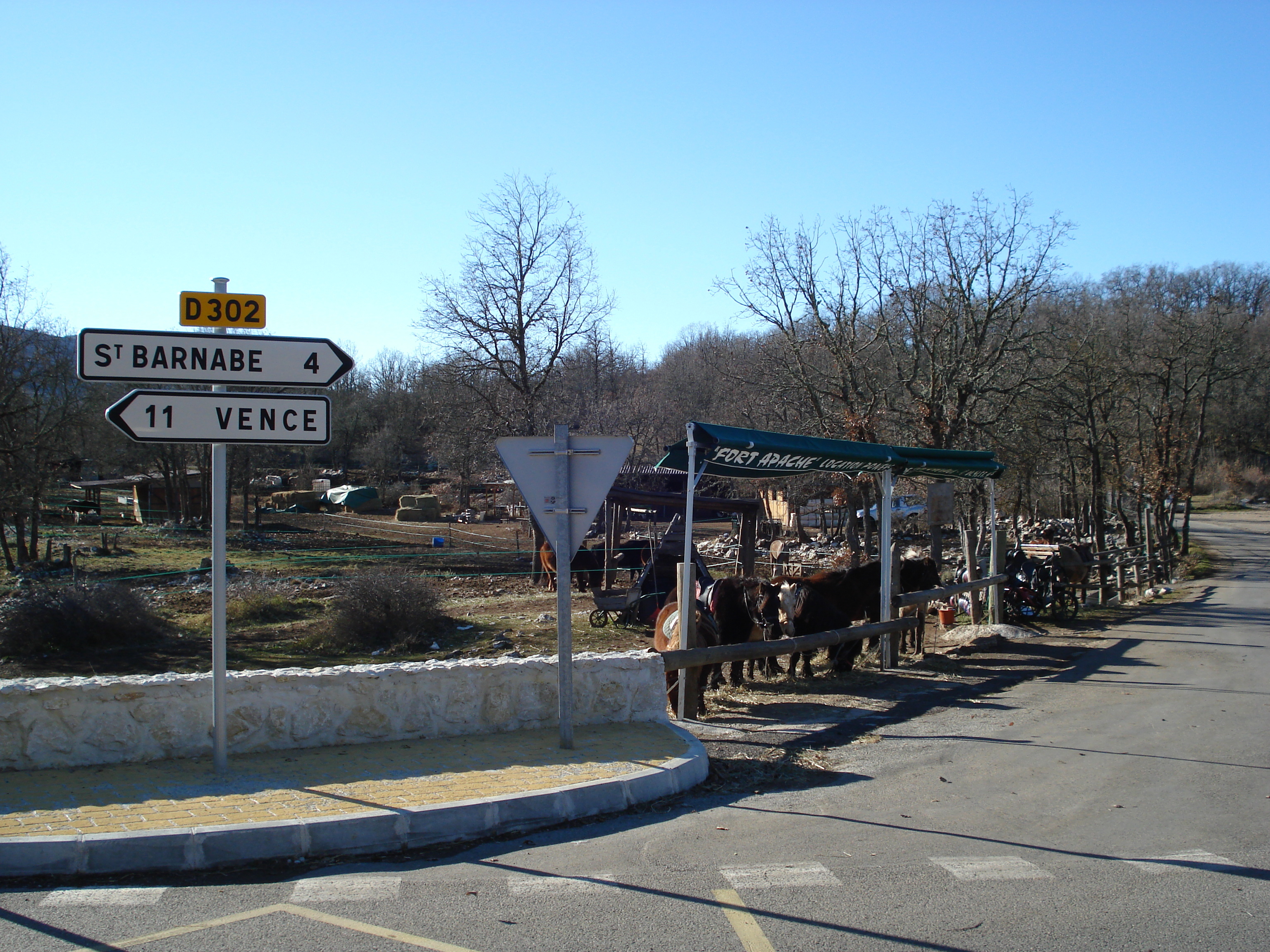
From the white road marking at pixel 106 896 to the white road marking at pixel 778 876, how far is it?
2.72 m

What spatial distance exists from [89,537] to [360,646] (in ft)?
71.5

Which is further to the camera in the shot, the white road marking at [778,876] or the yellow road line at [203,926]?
the white road marking at [778,876]

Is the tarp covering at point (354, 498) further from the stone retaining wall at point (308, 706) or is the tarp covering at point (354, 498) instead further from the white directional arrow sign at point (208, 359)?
the white directional arrow sign at point (208, 359)

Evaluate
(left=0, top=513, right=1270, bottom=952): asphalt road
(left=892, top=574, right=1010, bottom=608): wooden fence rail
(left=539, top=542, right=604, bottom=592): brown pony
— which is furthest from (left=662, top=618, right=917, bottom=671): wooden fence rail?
(left=539, top=542, right=604, bottom=592): brown pony

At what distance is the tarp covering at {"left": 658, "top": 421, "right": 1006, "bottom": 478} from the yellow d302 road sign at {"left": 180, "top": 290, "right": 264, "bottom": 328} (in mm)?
3851

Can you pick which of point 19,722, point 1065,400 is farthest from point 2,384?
point 1065,400

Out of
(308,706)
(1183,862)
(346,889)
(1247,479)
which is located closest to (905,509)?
(1247,479)

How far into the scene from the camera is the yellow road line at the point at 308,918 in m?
3.75

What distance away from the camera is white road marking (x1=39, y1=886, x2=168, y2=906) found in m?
4.13

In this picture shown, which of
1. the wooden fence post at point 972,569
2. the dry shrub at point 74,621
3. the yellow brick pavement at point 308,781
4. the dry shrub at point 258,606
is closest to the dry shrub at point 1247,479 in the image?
the wooden fence post at point 972,569

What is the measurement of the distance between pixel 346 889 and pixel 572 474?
300 cm

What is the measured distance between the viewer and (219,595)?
553cm

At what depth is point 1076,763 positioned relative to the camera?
6879 millimetres

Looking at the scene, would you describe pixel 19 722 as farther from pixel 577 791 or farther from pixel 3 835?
pixel 577 791
